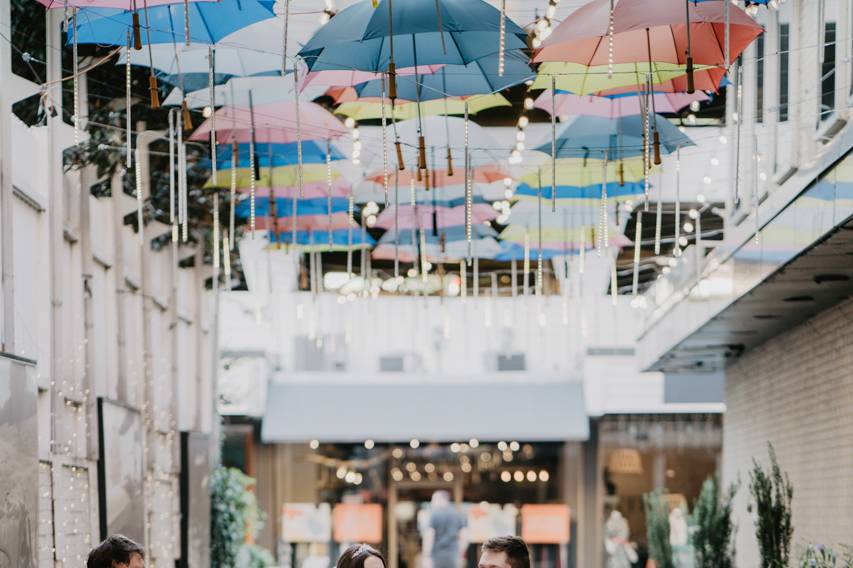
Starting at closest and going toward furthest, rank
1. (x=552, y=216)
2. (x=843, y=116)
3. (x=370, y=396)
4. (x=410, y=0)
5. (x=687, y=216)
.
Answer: (x=410, y=0), (x=843, y=116), (x=552, y=216), (x=687, y=216), (x=370, y=396)

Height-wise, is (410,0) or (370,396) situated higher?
(410,0)

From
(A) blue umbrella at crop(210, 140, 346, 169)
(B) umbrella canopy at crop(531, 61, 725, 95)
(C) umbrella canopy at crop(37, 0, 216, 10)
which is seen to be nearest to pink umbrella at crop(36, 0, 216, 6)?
(C) umbrella canopy at crop(37, 0, 216, 10)

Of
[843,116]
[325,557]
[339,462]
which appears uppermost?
[843,116]

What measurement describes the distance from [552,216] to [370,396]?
9677 mm

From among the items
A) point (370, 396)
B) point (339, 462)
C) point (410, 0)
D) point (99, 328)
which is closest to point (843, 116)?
point (410, 0)

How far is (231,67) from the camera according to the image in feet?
26.9

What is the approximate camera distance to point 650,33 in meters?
7.69

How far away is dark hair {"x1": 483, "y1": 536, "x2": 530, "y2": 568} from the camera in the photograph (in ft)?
17.4

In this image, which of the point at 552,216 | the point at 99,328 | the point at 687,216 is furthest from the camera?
the point at 687,216

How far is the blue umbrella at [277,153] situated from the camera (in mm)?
10289

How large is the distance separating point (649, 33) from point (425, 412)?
1381 cm

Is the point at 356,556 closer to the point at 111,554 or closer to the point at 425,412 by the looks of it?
the point at 111,554

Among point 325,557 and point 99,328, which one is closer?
point 99,328

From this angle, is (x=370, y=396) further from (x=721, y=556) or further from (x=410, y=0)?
(x=410, y=0)
